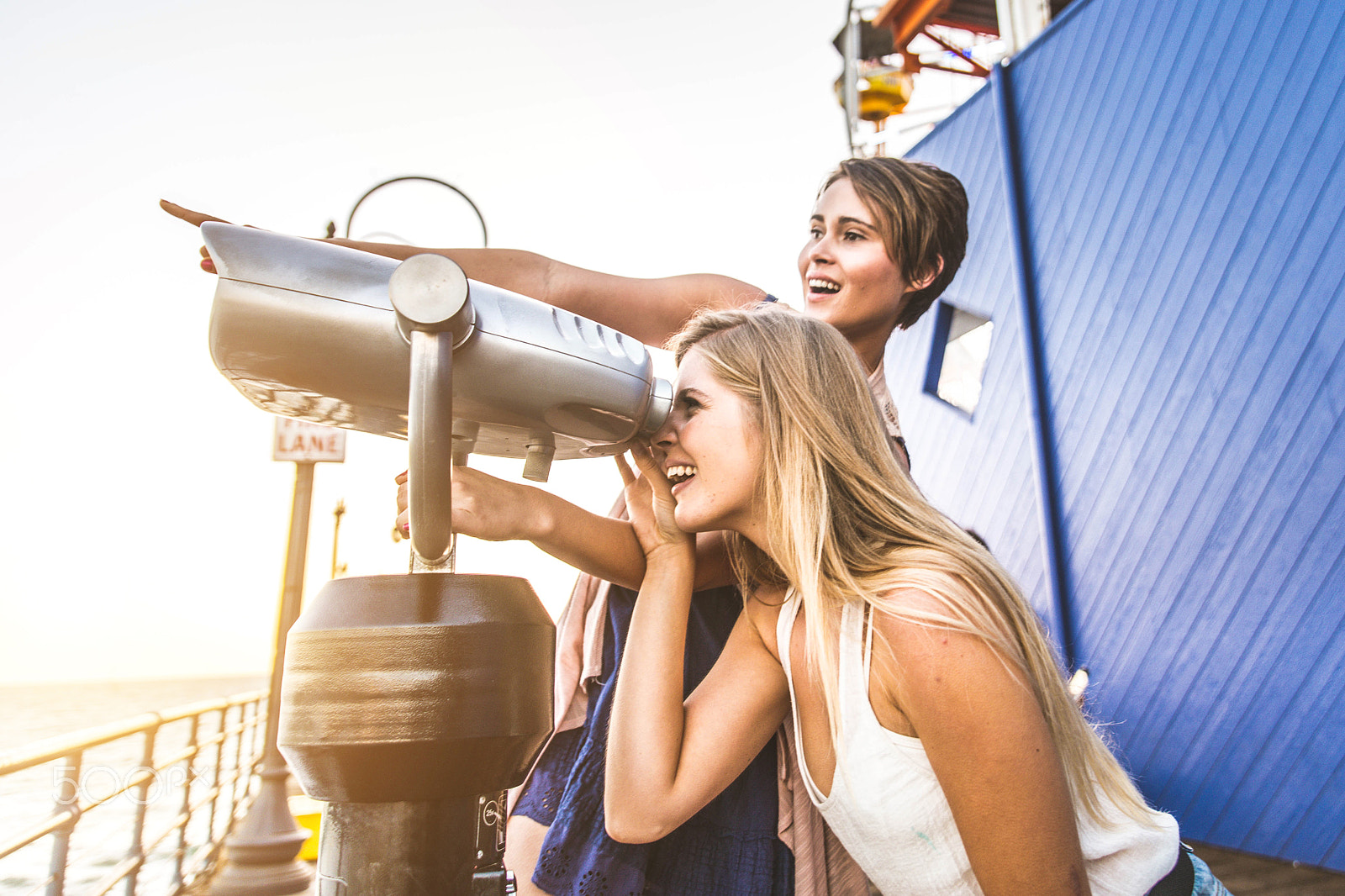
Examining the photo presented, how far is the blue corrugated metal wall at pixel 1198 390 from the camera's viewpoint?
114 inches

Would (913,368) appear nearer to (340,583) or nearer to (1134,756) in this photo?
(1134,756)

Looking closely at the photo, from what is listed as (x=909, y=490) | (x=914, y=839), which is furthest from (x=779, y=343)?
(x=914, y=839)

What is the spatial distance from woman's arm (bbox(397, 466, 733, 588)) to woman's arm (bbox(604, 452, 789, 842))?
0.16ft

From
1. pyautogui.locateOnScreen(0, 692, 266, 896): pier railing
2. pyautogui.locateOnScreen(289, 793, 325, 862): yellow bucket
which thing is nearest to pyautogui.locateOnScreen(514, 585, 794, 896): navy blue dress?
pyautogui.locateOnScreen(0, 692, 266, 896): pier railing

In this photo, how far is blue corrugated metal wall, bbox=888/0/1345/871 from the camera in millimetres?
2900

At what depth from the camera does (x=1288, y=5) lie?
3.01m

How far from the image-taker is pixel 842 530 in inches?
49.5

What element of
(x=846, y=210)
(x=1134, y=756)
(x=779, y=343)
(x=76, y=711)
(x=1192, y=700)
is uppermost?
(x=846, y=210)

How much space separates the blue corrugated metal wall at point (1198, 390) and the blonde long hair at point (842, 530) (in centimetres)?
229

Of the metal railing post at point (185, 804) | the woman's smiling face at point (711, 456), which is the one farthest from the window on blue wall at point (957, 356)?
the metal railing post at point (185, 804)

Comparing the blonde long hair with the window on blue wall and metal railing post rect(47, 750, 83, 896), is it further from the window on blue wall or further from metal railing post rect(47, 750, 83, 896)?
the window on blue wall

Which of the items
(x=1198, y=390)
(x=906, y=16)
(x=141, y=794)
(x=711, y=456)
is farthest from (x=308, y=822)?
(x=906, y=16)

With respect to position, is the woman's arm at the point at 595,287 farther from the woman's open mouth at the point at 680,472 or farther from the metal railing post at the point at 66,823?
the metal railing post at the point at 66,823

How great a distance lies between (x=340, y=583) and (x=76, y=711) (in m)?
70.3
